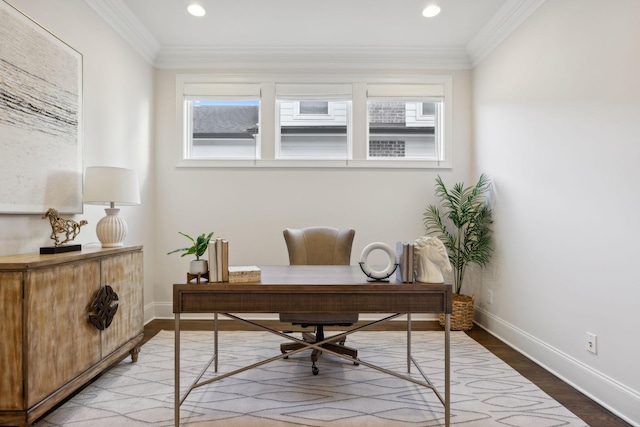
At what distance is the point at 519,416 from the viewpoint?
1987mm

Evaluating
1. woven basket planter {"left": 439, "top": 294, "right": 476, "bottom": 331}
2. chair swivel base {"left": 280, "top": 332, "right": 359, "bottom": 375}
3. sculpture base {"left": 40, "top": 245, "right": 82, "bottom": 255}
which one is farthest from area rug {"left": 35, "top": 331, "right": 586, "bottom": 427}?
sculpture base {"left": 40, "top": 245, "right": 82, "bottom": 255}

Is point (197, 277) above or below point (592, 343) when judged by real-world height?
above

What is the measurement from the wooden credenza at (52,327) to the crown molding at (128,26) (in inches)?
77.8

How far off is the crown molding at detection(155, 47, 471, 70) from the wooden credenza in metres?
2.41

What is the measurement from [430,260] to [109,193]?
213 centimetres

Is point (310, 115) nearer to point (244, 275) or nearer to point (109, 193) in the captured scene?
point (109, 193)

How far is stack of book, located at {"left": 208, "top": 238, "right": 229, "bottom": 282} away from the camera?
1.85 m

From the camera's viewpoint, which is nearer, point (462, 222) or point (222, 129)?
point (462, 222)

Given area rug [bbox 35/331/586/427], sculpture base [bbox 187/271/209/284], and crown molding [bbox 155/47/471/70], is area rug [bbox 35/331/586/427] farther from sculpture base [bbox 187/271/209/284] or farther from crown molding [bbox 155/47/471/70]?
crown molding [bbox 155/47/471/70]

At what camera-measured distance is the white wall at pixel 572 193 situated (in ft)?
6.51

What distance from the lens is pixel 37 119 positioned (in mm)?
2275

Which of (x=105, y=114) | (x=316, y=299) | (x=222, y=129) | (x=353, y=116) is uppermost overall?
(x=353, y=116)

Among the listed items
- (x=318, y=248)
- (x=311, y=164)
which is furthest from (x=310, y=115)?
(x=318, y=248)

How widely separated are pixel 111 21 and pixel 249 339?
292 cm
